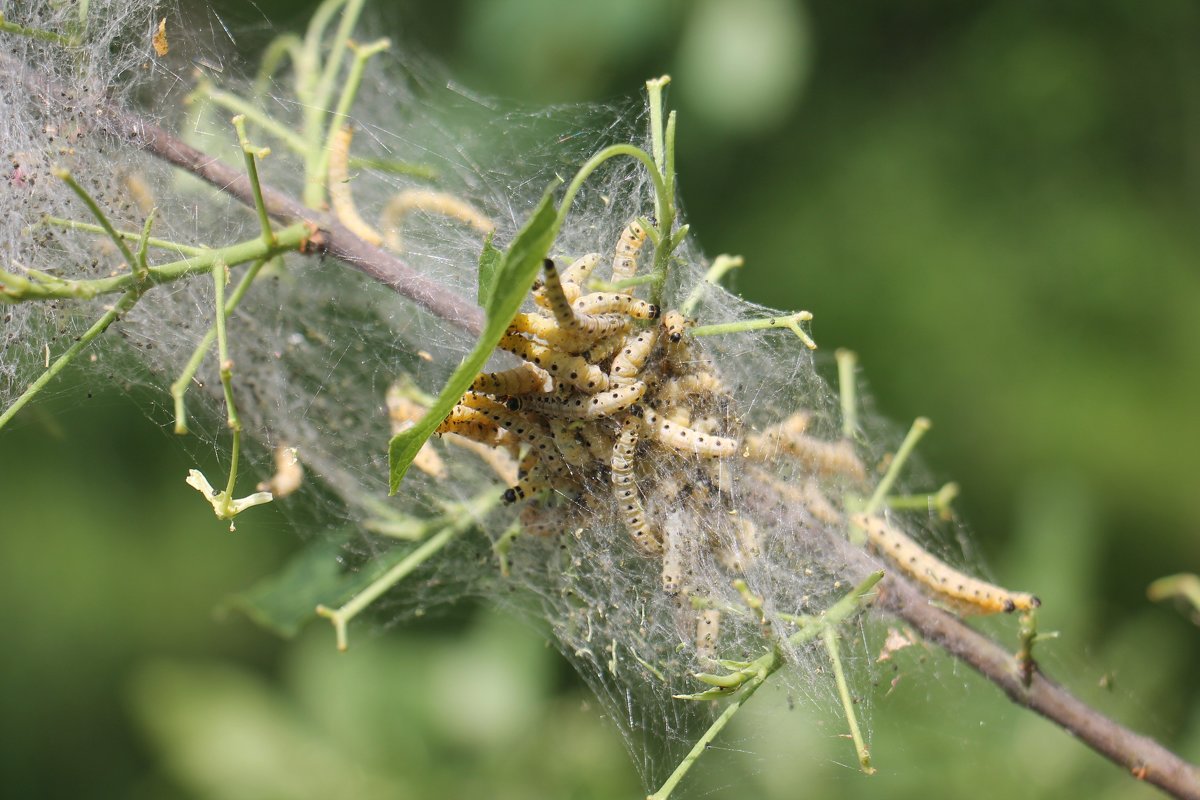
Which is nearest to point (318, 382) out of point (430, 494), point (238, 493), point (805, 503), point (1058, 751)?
point (430, 494)

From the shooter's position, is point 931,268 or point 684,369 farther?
point 931,268

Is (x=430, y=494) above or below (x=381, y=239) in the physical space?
below

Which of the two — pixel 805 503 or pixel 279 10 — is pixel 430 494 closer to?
pixel 805 503

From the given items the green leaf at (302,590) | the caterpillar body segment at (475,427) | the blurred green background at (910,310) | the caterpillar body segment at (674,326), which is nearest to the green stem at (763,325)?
the caterpillar body segment at (674,326)

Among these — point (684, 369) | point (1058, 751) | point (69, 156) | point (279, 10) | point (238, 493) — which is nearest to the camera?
point (684, 369)

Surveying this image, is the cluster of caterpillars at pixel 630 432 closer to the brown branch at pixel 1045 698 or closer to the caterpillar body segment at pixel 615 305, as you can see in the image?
the caterpillar body segment at pixel 615 305

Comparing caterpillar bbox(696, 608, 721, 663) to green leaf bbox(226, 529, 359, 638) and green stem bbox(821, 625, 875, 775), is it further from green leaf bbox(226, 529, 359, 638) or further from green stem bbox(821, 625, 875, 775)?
green leaf bbox(226, 529, 359, 638)

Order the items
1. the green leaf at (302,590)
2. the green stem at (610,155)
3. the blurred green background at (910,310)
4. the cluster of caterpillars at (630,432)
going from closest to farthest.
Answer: the green stem at (610,155) < the cluster of caterpillars at (630,432) < the green leaf at (302,590) < the blurred green background at (910,310)
